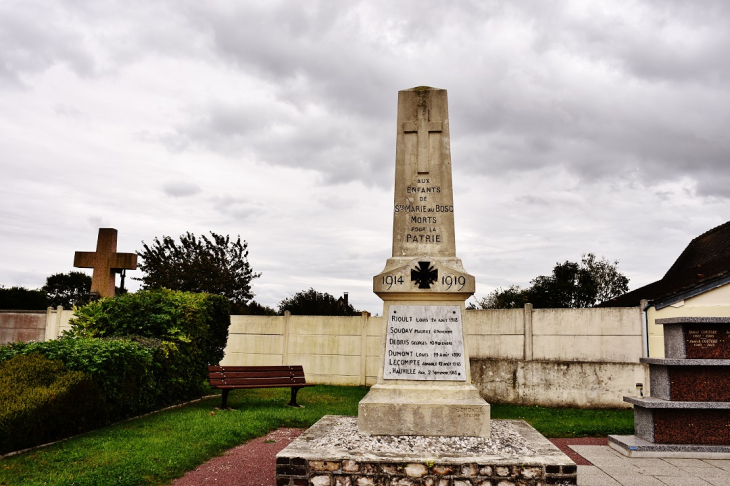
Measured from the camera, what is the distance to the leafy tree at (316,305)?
26984 mm

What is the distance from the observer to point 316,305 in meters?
27.4

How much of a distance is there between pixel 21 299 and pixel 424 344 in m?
33.7

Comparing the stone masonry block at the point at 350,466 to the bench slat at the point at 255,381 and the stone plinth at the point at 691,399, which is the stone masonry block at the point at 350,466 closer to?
the stone plinth at the point at 691,399

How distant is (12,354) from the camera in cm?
794

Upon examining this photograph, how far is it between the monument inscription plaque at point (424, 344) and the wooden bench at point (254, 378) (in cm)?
503

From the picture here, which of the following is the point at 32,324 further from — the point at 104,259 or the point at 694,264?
the point at 694,264

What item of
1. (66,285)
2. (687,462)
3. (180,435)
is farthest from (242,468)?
(66,285)

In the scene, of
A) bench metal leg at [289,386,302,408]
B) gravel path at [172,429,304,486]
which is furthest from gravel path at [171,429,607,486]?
bench metal leg at [289,386,302,408]

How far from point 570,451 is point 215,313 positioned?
7.84m

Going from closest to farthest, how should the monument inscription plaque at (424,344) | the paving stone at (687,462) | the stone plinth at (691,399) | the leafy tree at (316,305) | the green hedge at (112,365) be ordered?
the monument inscription plaque at (424,344) < the green hedge at (112,365) < the paving stone at (687,462) < the stone plinth at (691,399) < the leafy tree at (316,305)

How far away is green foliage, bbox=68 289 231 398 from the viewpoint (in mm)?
10766

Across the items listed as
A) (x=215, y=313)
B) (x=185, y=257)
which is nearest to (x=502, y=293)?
(x=185, y=257)

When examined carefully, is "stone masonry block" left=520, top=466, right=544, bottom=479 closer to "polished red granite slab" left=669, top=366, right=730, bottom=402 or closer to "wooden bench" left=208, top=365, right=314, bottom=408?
"polished red granite slab" left=669, top=366, right=730, bottom=402

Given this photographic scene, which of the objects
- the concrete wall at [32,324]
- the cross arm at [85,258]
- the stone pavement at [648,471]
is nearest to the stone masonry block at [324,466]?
the stone pavement at [648,471]
